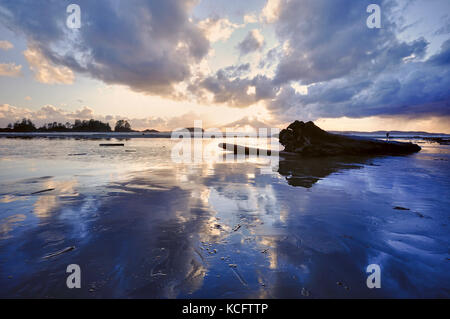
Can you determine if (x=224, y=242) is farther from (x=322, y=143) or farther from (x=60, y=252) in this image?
(x=322, y=143)

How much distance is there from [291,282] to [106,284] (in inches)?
73.8

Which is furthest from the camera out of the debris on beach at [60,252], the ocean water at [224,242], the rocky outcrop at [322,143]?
the rocky outcrop at [322,143]

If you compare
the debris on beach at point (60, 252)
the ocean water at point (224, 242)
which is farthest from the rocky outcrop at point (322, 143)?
the debris on beach at point (60, 252)

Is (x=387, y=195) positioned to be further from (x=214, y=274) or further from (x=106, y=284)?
(x=106, y=284)

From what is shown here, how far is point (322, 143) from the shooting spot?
1452cm

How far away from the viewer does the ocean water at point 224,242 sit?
2023mm

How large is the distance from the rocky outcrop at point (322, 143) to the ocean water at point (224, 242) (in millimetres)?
9059

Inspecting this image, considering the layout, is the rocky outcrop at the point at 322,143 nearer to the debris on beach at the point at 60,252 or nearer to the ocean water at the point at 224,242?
the ocean water at the point at 224,242

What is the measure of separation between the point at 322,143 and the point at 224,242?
1378cm

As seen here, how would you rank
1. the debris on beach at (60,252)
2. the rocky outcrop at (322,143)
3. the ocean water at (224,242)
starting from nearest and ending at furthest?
1. the ocean water at (224,242)
2. the debris on beach at (60,252)
3. the rocky outcrop at (322,143)

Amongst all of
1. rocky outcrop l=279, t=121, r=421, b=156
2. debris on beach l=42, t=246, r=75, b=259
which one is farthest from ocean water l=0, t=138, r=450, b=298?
rocky outcrop l=279, t=121, r=421, b=156

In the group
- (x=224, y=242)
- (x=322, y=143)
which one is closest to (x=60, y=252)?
(x=224, y=242)

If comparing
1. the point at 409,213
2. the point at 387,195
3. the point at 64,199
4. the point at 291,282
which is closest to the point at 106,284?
the point at 291,282
